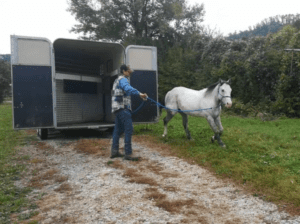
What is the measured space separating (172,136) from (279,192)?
5.01 m

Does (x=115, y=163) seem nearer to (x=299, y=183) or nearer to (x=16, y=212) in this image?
(x=16, y=212)

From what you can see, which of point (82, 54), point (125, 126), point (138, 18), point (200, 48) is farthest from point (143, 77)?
point (138, 18)

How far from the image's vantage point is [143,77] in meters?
9.19

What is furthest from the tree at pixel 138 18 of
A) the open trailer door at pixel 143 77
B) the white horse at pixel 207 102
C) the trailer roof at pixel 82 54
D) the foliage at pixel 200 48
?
the white horse at pixel 207 102

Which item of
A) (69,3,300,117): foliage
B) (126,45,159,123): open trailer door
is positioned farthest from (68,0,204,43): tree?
(126,45,159,123): open trailer door

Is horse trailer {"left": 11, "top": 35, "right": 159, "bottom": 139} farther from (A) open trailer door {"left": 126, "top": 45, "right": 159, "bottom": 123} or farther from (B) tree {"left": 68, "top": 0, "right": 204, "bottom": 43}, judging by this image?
(B) tree {"left": 68, "top": 0, "right": 204, "bottom": 43}

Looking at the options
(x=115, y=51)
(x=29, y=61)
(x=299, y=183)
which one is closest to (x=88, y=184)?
(x=299, y=183)

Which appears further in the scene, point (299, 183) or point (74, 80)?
point (74, 80)

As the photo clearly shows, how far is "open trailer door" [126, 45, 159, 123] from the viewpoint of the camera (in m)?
9.04

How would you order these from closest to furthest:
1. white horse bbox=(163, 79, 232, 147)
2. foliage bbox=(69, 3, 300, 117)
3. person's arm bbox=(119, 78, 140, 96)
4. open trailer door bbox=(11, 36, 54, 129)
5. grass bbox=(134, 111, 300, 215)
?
1. grass bbox=(134, 111, 300, 215)
2. person's arm bbox=(119, 78, 140, 96)
3. white horse bbox=(163, 79, 232, 147)
4. open trailer door bbox=(11, 36, 54, 129)
5. foliage bbox=(69, 3, 300, 117)

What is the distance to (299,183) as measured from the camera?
4.04 meters

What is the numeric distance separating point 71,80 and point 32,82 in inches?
118

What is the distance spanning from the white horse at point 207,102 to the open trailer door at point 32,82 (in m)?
3.83

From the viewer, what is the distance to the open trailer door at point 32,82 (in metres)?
7.57
